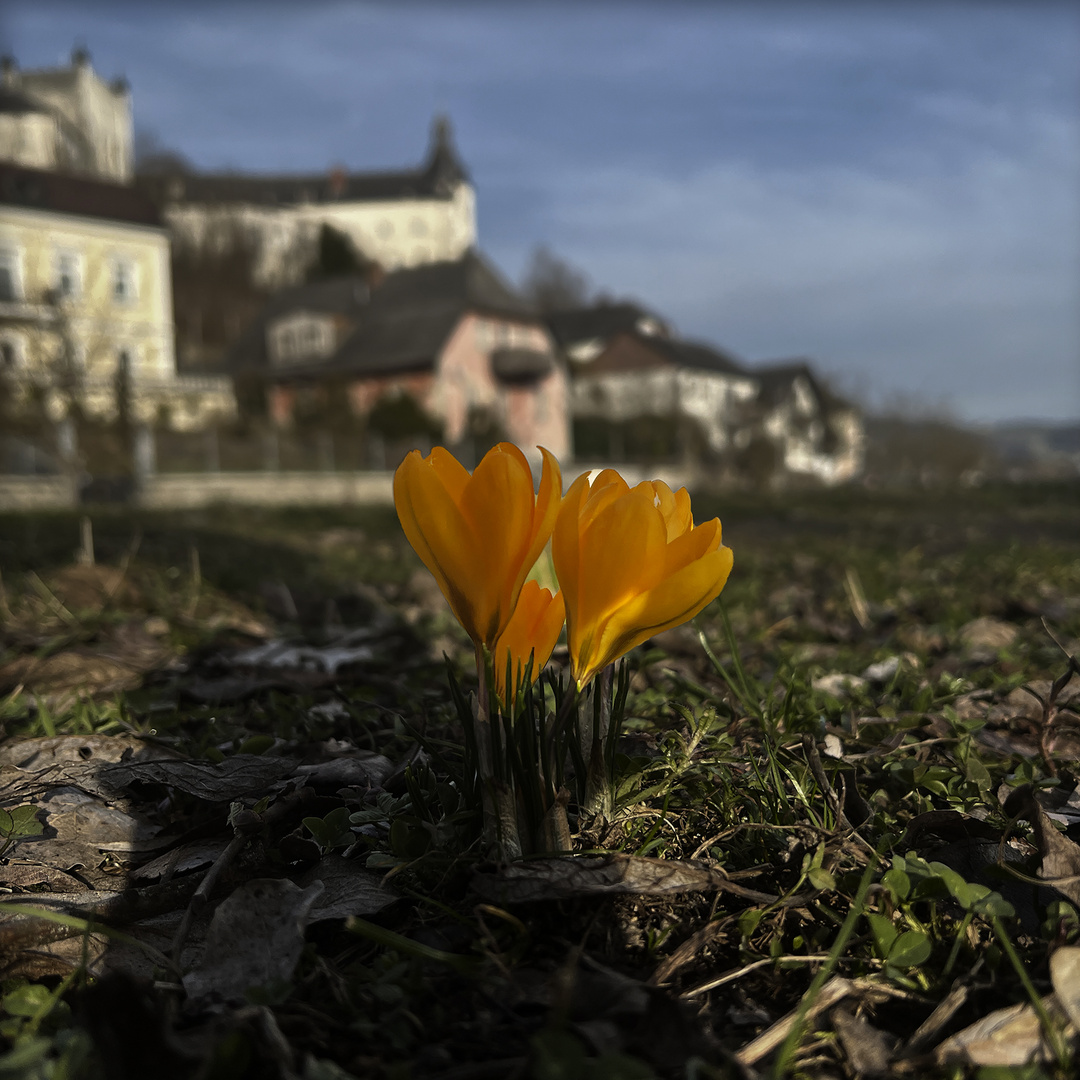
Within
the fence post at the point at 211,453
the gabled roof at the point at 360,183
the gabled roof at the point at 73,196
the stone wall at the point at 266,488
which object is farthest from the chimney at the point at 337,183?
the fence post at the point at 211,453

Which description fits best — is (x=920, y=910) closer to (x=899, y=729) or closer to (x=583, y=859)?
(x=583, y=859)

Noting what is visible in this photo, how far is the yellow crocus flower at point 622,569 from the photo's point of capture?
1.04 meters

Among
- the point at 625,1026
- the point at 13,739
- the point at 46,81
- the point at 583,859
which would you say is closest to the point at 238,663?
the point at 13,739

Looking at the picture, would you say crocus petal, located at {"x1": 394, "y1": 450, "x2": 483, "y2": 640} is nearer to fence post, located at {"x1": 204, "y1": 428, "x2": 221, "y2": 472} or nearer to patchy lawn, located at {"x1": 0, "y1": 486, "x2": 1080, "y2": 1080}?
patchy lawn, located at {"x1": 0, "y1": 486, "x2": 1080, "y2": 1080}

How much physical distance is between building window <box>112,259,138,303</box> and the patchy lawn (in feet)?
135

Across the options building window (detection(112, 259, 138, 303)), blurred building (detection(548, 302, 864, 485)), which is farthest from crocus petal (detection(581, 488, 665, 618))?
building window (detection(112, 259, 138, 303))

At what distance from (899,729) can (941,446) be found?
→ 55377 mm

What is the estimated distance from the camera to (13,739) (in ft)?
6.24

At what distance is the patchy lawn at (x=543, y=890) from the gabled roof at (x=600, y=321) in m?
53.7

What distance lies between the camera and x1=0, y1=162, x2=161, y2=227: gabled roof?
118ft

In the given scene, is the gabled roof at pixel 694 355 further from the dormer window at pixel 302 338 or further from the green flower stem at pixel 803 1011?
the green flower stem at pixel 803 1011

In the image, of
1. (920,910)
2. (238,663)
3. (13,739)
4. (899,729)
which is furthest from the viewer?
(238,663)

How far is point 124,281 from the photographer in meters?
38.4

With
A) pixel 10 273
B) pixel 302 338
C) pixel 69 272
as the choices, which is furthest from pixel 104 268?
pixel 302 338
